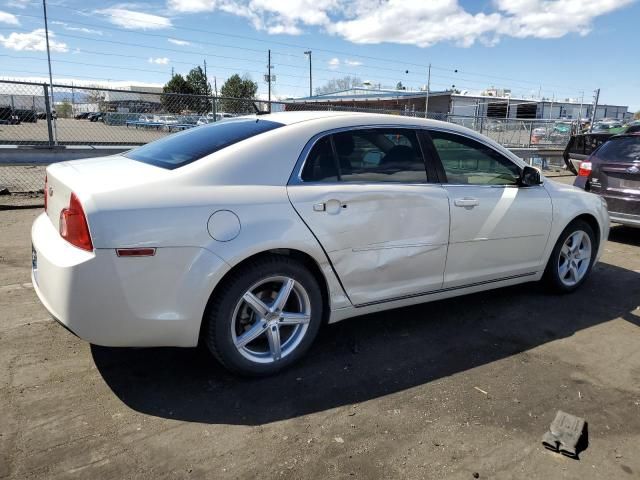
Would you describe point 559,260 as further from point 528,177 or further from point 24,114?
point 24,114

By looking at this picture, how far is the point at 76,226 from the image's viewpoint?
8.52 ft

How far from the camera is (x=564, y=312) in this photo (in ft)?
14.3

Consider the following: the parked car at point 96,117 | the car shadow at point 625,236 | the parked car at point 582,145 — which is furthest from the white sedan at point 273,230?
the parked car at point 96,117

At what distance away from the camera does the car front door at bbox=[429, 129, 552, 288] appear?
3723 millimetres

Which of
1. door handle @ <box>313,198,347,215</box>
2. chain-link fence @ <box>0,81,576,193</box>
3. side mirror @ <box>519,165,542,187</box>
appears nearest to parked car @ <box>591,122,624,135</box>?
side mirror @ <box>519,165,542,187</box>

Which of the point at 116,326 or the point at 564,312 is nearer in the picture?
the point at 116,326

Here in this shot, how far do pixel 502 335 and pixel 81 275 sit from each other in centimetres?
298

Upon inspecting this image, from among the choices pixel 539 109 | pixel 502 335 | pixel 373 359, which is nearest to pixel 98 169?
pixel 373 359

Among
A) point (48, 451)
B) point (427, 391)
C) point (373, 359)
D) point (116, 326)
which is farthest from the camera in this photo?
point (373, 359)

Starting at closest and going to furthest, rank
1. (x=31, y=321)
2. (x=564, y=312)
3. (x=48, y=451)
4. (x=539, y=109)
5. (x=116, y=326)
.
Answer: (x=48, y=451), (x=116, y=326), (x=31, y=321), (x=564, y=312), (x=539, y=109)

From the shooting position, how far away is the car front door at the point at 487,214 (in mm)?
3723

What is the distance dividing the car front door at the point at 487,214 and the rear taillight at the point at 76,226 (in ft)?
7.91

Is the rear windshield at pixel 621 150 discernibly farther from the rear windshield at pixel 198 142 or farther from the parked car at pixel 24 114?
the parked car at pixel 24 114

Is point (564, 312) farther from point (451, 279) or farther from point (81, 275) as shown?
point (81, 275)
